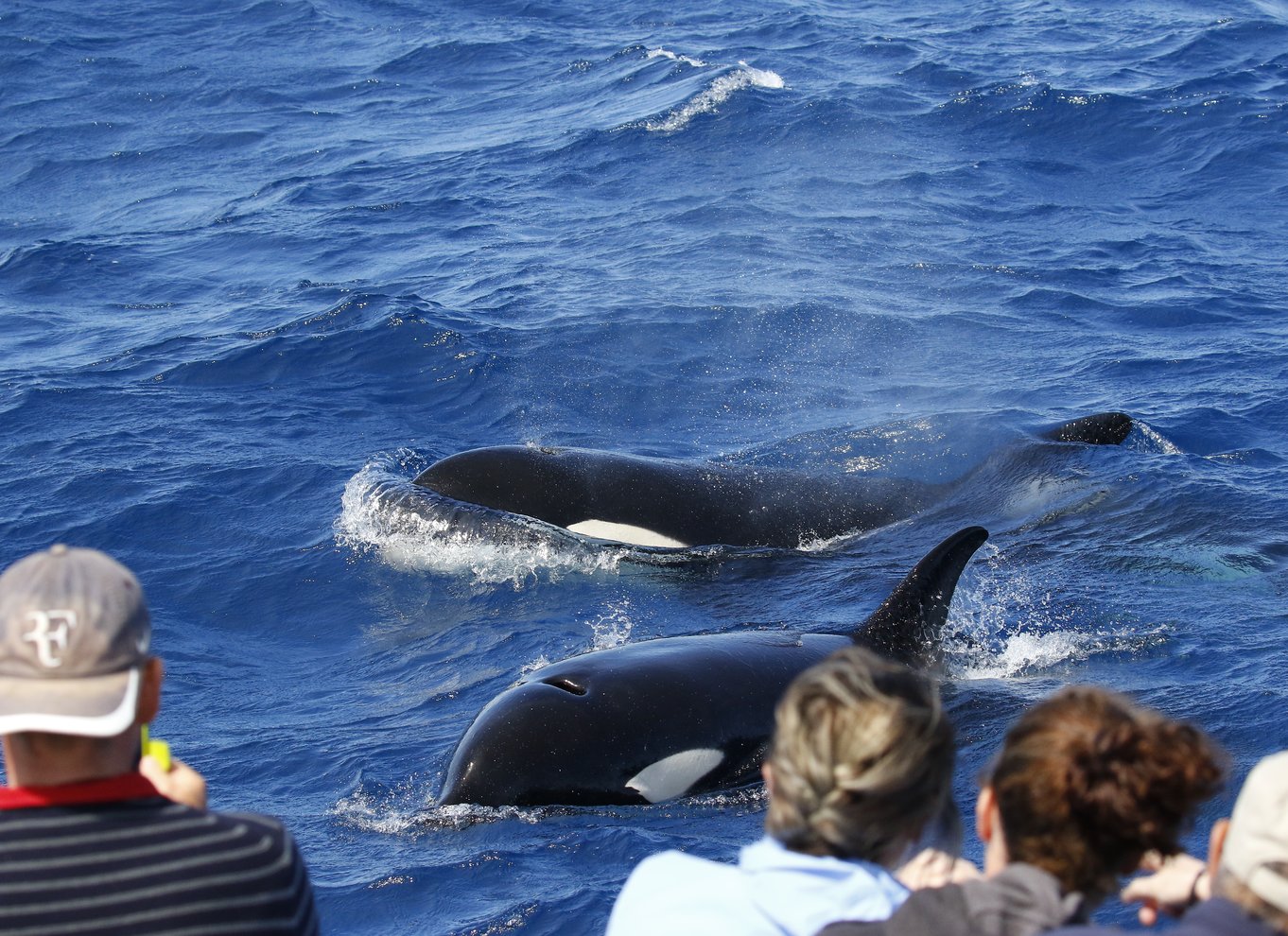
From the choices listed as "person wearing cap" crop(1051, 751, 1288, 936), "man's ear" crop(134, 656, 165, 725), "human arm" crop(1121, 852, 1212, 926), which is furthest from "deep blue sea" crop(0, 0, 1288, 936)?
"person wearing cap" crop(1051, 751, 1288, 936)

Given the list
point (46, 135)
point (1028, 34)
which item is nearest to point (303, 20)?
point (46, 135)

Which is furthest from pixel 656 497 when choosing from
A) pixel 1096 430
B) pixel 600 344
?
pixel 600 344

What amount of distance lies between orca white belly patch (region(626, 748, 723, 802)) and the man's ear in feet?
15.0

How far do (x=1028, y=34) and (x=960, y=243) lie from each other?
1363cm

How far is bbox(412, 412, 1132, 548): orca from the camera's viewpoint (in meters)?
11.9

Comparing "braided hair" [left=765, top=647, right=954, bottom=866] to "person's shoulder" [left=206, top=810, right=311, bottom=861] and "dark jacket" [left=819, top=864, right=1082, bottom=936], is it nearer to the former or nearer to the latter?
"dark jacket" [left=819, top=864, right=1082, bottom=936]

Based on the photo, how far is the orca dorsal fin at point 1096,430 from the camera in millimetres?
13500

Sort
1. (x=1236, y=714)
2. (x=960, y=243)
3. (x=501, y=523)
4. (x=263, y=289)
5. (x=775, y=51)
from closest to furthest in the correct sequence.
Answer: (x=1236, y=714) → (x=501, y=523) → (x=263, y=289) → (x=960, y=243) → (x=775, y=51)

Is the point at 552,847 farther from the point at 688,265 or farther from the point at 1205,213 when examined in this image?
the point at 1205,213

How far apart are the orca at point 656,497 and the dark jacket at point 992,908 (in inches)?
339

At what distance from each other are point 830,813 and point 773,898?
0.28m

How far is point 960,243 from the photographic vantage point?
71.7 feet

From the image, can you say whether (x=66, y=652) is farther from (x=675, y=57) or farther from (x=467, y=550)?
(x=675, y=57)

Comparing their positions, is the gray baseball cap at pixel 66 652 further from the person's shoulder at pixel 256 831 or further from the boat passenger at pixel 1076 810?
the boat passenger at pixel 1076 810
